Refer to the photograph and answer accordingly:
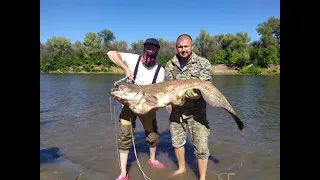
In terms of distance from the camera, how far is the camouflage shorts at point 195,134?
4.07 m

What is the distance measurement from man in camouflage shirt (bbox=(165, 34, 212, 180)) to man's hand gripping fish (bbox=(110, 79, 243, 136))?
0.45ft

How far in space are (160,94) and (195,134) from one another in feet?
2.95

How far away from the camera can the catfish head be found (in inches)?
150

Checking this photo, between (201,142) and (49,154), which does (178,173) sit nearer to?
(201,142)

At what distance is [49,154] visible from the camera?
18.3ft

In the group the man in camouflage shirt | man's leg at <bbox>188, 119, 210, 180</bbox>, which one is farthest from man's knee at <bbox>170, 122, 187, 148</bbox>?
A: man's leg at <bbox>188, 119, 210, 180</bbox>

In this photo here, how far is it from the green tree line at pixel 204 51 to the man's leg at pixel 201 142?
44.8 metres

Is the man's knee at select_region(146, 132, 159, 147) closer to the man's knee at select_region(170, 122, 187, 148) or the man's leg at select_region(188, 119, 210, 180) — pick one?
the man's knee at select_region(170, 122, 187, 148)
